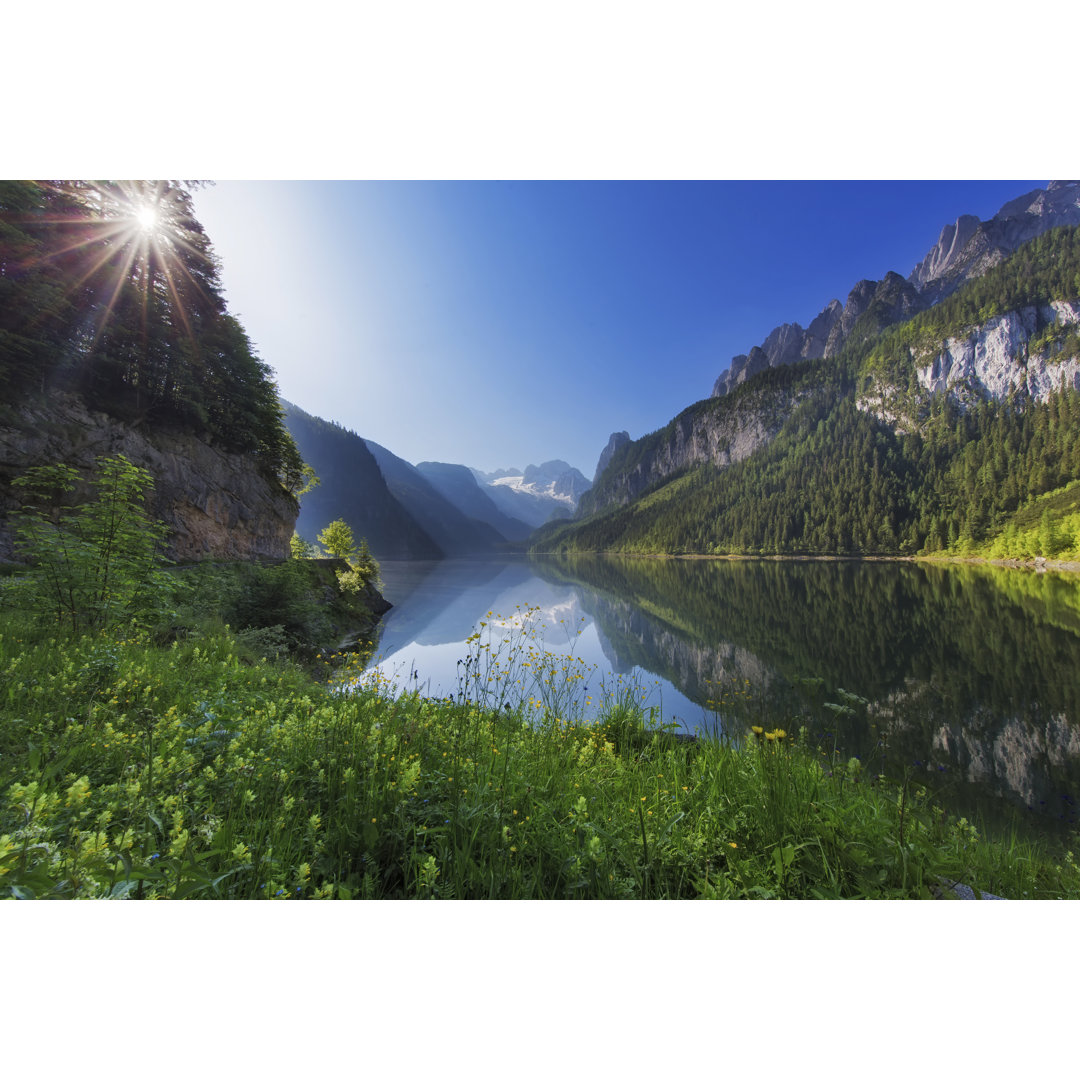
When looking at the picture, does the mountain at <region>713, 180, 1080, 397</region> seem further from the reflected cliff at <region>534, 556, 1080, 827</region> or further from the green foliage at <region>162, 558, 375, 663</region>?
the green foliage at <region>162, 558, 375, 663</region>

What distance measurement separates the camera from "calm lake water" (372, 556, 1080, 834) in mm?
6754

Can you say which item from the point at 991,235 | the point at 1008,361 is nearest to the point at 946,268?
the point at 991,235

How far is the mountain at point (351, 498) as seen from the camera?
13400 centimetres

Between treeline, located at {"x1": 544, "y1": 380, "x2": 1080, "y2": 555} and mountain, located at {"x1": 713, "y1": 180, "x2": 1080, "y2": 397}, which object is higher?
mountain, located at {"x1": 713, "y1": 180, "x2": 1080, "y2": 397}

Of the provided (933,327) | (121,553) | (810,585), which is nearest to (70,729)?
(121,553)

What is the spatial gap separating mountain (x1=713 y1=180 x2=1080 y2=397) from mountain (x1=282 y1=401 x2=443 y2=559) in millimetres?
181670

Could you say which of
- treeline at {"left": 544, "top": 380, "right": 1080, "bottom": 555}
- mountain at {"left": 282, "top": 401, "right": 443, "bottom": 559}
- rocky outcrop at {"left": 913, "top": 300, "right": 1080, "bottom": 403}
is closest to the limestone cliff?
treeline at {"left": 544, "top": 380, "right": 1080, "bottom": 555}

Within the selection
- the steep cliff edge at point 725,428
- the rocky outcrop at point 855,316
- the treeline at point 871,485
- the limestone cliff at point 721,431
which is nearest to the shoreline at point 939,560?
the treeline at point 871,485

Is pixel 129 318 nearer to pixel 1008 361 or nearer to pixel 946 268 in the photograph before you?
pixel 1008 361

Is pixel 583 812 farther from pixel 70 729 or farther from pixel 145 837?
pixel 70 729

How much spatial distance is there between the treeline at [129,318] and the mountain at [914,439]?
71200mm

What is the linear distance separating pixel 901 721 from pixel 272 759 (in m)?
11.6

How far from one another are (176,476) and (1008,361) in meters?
148

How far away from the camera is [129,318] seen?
14.5 meters
